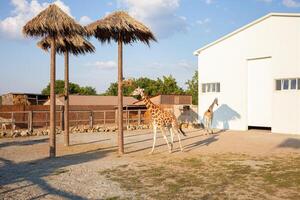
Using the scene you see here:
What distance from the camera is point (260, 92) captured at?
2350 cm

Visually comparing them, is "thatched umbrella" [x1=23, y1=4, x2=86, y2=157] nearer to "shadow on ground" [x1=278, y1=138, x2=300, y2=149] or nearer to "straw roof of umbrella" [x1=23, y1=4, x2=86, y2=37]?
"straw roof of umbrella" [x1=23, y1=4, x2=86, y2=37]

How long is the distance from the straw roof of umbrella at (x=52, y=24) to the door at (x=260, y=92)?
13.3m

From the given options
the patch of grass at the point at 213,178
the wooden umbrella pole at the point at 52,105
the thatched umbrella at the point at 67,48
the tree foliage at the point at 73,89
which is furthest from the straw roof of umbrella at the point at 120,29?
the tree foliage at the point at 73,89

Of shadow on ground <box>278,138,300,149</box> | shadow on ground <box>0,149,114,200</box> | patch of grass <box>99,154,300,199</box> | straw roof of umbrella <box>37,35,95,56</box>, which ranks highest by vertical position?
straw roof of umbrella <box>37,35,95,56</box>

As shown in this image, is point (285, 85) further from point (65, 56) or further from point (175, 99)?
point (175, 99)

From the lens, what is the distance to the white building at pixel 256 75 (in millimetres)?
21766

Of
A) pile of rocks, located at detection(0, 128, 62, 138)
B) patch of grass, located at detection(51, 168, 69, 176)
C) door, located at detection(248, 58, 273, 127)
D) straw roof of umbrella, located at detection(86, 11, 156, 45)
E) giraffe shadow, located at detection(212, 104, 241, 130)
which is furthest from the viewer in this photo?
giraffe shadow, located at detection(212, 104, 241, 130)

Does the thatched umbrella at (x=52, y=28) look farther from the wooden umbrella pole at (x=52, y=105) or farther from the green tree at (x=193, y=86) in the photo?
the green tree at (x=193, y=86)

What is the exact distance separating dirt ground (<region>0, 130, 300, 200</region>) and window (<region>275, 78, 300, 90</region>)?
6.48 meters

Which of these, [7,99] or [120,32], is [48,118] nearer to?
[7,99]

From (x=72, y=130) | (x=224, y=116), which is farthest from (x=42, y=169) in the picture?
(x=224, y=116)

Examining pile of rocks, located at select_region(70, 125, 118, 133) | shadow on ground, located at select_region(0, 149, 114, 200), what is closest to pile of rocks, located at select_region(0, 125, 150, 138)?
pile of rocks, located at select_region(70, 125, 118, 133)

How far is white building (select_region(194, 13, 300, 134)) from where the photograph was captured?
21766 millimetres

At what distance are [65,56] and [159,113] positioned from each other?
5.31 m
